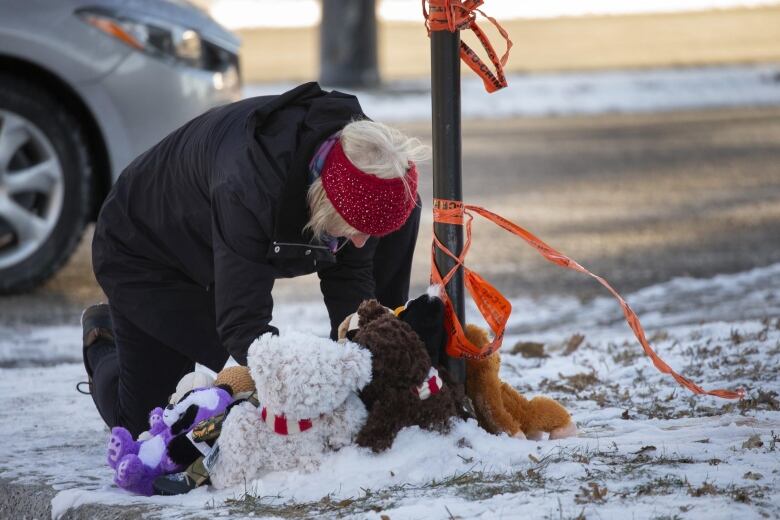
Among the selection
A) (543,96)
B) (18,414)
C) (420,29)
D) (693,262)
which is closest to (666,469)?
(18,414)

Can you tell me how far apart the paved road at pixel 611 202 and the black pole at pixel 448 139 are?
123 inches

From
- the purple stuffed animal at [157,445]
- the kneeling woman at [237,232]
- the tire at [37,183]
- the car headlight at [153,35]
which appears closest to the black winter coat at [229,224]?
the kneeling woman at [237,232]

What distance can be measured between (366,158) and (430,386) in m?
0.65

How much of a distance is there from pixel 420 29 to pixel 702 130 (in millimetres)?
12404

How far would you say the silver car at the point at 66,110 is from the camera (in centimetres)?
623

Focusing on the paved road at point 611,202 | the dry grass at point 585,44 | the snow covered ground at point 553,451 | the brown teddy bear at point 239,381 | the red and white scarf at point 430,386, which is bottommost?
the dry grass at point 585,44

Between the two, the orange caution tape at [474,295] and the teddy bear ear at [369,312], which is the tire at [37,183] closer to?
the orange caution tape at [474,295]

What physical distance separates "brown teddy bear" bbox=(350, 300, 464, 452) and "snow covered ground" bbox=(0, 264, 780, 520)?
63 millimetres

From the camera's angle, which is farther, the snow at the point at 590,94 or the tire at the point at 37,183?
the snow at the point at 590,94

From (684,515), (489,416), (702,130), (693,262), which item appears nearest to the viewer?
(684,515)

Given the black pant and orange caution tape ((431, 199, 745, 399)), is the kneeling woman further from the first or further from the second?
orange caution tape ((431, 199, 745, 399))

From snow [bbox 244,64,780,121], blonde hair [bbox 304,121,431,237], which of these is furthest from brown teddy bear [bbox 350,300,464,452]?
snow [bbox 244,64,780,121]

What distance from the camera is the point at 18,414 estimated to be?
4.55 meters

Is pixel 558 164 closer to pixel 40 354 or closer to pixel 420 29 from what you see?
pixel 40 354
